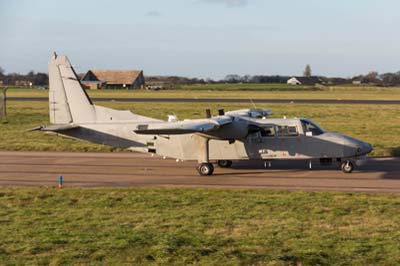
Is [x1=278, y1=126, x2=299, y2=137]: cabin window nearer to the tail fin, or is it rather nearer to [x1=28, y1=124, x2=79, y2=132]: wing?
the tail fin

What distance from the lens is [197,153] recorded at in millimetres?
25062

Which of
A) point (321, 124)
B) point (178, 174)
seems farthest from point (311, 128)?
point (321, 124)

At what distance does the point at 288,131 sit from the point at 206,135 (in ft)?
11.0

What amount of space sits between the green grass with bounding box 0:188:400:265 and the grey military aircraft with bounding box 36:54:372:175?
420 centimetres

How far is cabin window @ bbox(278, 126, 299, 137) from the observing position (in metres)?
24.6

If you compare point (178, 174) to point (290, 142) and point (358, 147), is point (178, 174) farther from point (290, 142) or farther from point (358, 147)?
point (358, 147)

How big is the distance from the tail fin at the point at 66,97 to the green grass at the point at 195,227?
589 centimetres

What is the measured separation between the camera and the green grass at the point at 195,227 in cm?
1232

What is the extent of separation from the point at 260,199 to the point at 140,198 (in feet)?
12.5

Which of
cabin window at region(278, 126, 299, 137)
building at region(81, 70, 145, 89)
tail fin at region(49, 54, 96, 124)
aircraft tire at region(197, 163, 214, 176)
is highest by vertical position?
building at region(81, 70, 145, 89)

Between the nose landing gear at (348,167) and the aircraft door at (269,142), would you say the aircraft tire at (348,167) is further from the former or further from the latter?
the aircraft door at (269,142)

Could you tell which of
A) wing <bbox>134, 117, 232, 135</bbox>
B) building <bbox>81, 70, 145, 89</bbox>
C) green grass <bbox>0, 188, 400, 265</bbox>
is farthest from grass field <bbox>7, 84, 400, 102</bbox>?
green grass <bbox>0, 188, 400, 265</bbox>

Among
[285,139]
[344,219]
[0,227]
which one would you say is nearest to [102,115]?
[285,139]

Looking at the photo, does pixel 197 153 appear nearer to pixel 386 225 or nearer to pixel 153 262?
pixel 386 225
